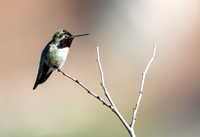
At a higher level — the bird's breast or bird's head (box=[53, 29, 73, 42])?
bird's head (box=[53, 29, 73, 42])

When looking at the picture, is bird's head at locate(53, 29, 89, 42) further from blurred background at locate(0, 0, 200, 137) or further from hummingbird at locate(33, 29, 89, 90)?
blurred background at locate(0, 0, 200, 137)

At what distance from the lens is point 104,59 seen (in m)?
10.2

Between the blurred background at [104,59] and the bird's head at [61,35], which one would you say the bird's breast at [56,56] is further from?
the blurred background at [104,59]

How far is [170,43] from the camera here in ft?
33.9

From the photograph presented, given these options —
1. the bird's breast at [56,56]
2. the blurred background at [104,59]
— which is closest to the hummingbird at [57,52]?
the bird's breast at [56,56]

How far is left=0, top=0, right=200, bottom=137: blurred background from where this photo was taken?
361 inches

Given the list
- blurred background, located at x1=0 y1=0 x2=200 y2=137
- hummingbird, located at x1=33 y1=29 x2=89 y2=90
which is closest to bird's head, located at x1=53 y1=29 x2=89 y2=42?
hummingbird, located at x1=33 y1=29 x2=89 y2=90

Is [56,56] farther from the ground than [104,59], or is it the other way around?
[56,56]

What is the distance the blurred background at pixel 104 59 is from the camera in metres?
9.17

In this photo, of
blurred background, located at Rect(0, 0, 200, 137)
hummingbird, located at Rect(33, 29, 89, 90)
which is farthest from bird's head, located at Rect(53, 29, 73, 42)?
blurred background, located at Rect(0, 0, 200, 137)

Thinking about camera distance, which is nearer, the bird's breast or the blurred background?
the bird's breast

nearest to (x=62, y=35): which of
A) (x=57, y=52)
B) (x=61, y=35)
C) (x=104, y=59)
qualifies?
(x=61, y=35)

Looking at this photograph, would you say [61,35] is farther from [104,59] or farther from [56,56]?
[104,59]

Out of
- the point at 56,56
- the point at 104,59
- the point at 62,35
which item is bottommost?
→ the point at 104,59
